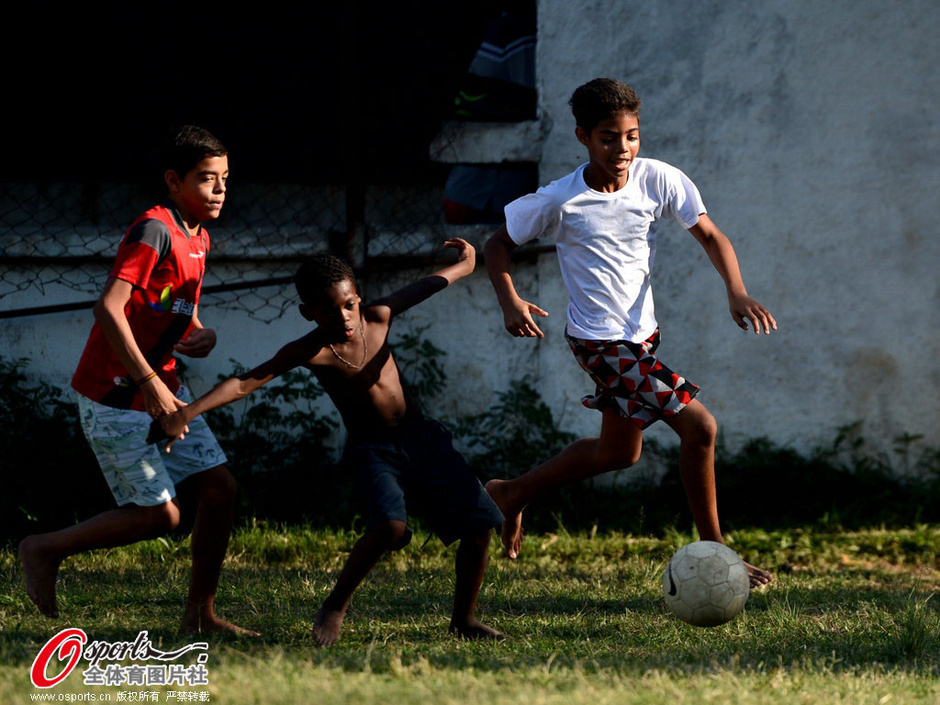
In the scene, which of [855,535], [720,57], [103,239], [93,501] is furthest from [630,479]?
[103,239]

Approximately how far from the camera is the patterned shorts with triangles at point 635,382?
4305mm

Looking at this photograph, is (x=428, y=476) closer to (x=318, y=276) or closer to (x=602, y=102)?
(x=318, y=276)

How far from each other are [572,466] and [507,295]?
92cm

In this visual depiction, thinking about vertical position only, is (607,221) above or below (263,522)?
above

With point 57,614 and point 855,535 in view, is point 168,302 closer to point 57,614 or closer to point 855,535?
point 57,614

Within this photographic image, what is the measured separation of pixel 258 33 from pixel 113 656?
4.56 meters

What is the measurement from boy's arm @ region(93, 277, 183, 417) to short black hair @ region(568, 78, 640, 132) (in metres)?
2.00

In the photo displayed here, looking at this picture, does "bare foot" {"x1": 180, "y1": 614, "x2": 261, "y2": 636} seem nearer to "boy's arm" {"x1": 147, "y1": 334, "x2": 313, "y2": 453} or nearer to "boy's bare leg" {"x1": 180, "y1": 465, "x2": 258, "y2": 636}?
"boy's bare leg" {"x1": 180, "y1": 465, "x2": 258, "y2": 636}

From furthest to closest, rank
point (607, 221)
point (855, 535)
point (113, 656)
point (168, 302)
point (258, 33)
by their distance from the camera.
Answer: point (258, 33)
point (855, 535)
point (607, 221)
point (168, 302)
point (113, 656)

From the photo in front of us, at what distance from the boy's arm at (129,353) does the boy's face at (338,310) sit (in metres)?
0.56

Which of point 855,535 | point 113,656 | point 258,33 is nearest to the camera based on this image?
point 113,656

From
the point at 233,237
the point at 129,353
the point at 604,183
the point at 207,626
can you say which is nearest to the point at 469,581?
the point at 207,626

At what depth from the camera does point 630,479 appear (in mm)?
6355

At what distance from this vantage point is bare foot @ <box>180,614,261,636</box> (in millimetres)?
3779
